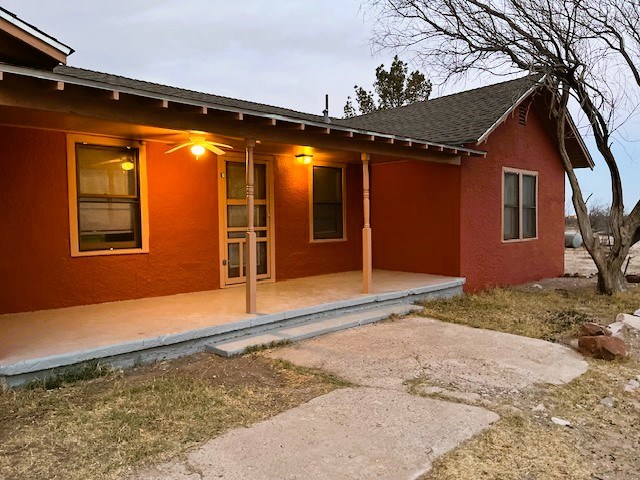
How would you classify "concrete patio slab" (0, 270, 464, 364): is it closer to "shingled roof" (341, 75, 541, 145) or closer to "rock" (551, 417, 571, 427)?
"shingled roof" (341, 75, 541, 145)

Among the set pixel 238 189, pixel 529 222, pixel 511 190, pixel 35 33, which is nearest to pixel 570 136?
pixel 529 222

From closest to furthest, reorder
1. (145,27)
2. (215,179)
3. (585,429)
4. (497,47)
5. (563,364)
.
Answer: (585,429) < (563,364) < (215,179) < (497,47) < (145,27)

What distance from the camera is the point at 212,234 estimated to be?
714 cm

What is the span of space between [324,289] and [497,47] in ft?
17.6

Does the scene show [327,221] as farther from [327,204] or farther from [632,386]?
[632,386]

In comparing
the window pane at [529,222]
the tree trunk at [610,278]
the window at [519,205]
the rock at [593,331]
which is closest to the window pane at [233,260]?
the rock at [593,331]

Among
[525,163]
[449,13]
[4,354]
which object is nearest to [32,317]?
[4,354]

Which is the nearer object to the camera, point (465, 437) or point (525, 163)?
point (465, 437)

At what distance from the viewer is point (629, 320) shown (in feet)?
21.1

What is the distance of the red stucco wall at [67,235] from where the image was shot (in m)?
5.38

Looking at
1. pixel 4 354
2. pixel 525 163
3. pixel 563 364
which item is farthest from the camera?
pixel 525 163

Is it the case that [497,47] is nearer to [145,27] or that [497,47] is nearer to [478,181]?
[478,181]

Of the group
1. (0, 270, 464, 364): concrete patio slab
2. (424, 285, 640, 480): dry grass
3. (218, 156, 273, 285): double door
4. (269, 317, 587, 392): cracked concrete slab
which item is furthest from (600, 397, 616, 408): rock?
(218, 156, 273, 285): double door

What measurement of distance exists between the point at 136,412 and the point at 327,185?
20.1ft
